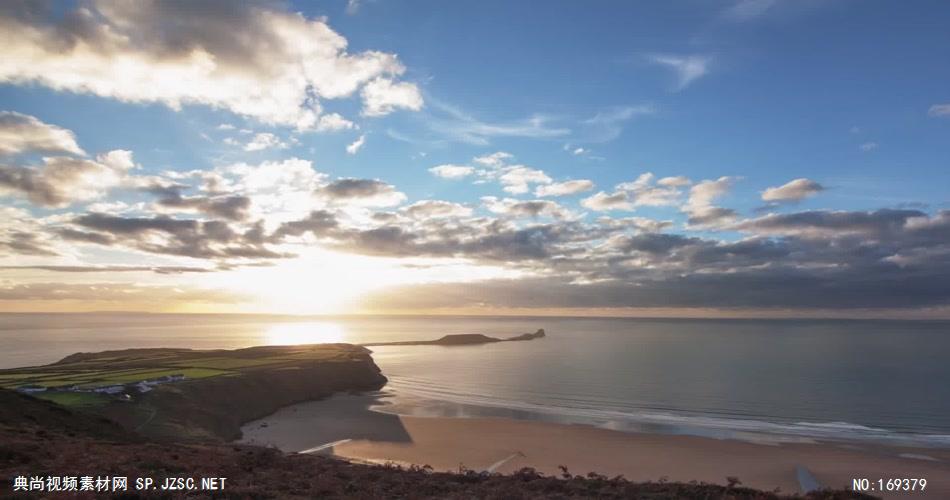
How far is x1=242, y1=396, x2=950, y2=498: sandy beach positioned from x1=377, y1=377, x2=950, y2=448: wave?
302 centimetres

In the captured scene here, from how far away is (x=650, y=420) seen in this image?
50906 mm

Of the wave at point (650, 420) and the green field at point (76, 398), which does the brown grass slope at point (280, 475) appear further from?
the wave at point (650, 420)

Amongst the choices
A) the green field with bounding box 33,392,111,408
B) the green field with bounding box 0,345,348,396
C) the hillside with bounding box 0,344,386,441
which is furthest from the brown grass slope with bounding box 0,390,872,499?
the green field with bounding box 0,345,348,396

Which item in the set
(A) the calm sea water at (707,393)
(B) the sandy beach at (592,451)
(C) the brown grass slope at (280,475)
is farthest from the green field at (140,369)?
(C) the brown grass slope at (280,475)

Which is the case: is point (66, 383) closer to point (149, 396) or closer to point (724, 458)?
point (149, 396)

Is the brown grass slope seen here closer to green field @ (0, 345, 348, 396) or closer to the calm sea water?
green field @ (0, 345, 348, 396)

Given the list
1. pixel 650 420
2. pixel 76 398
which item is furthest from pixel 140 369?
pixel 650 420

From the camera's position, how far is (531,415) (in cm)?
5350

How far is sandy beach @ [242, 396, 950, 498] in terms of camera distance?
32625 mm

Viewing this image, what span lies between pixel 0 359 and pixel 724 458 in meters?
162

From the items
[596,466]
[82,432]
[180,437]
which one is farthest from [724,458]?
[82,432]

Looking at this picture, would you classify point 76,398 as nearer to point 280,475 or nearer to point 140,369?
point 140,369

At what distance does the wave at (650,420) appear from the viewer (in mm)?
43906

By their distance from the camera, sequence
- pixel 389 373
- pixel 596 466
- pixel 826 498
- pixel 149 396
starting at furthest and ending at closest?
pixel 389 373
pixel 149 396
pixel 596 466
pixel 826 498
